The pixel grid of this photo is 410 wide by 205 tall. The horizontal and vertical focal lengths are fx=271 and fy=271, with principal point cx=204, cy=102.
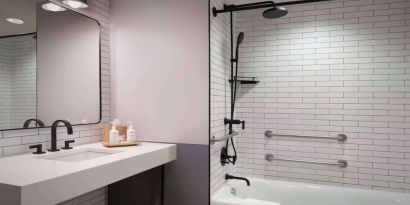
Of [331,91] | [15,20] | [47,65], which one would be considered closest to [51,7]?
[15,20]

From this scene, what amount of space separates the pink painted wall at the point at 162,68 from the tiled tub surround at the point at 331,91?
95 centimetres

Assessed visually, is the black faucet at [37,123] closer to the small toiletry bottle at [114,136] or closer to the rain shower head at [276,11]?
the small toiletry bottle at [114,136]

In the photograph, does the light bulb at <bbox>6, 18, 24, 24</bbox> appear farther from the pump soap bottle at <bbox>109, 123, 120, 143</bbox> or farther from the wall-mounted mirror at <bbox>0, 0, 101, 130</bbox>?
the pump soap bottle at <bbox>109, 123, 120, 143</bbox>

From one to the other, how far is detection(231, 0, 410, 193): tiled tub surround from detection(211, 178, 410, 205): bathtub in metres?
0.11

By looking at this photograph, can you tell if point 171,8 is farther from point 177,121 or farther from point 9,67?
point 9,67

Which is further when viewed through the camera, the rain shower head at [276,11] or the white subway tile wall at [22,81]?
the rain shower head at [276,11]

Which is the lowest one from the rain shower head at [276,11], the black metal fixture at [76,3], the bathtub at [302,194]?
the bathtub at [302,194]

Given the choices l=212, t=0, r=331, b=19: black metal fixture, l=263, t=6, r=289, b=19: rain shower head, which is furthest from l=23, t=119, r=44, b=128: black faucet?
l=263, t=6, r=289, b=19: rain shower head

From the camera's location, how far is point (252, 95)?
9.75ft

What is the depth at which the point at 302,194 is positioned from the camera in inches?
104

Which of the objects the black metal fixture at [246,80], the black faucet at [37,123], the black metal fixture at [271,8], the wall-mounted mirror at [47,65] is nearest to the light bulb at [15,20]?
the wall-mounted mirror at [47,65]

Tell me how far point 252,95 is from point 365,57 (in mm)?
1134

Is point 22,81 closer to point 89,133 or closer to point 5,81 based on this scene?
point 5,81

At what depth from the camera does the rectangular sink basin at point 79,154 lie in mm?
1837
